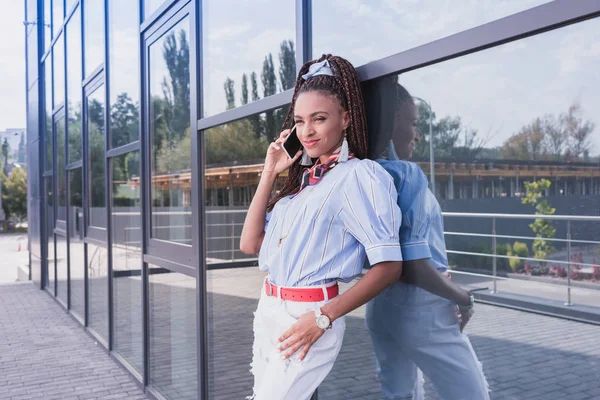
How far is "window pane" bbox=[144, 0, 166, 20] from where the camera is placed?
4672 mm

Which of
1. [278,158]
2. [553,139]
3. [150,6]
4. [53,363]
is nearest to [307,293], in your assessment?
[278,158]

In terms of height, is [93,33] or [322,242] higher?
[93,33]

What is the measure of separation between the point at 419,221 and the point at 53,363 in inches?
204

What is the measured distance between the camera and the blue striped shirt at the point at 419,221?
1952mm

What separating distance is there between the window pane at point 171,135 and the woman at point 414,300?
6.79 feet

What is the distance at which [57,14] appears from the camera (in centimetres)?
970

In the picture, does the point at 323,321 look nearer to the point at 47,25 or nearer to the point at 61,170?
the point at 61,170

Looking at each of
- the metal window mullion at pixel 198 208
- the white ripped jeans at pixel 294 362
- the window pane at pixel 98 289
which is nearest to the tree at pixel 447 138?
the white ripped jeans at pixel 294 362

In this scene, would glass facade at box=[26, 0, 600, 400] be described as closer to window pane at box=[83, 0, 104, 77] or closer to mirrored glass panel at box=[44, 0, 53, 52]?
window pane at box=[83, 0, 104, 77]

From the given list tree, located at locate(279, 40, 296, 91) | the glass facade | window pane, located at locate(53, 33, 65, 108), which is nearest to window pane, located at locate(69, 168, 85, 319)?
the glass facade

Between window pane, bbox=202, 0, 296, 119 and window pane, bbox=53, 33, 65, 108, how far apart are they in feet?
19.5

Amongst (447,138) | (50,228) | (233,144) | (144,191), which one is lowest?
(50,228)

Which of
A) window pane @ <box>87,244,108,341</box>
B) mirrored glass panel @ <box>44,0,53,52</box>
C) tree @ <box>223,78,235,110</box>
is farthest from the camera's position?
mirrored glass panel @ <box>44,0,53,52</box>

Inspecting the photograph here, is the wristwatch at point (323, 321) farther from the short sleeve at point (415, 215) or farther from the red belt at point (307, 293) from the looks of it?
the short sleeve at point (415, 215)
